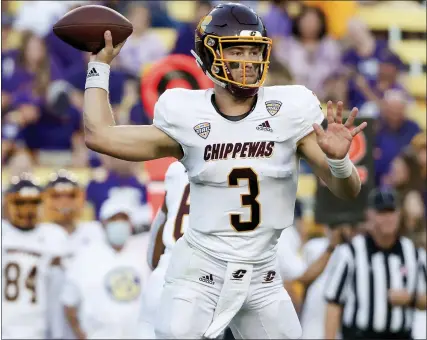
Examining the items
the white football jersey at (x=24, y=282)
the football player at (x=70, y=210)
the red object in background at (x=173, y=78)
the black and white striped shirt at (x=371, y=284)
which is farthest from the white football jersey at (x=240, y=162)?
the football player at (x=70, y=210)

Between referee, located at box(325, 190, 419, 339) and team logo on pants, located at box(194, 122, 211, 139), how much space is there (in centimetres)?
332

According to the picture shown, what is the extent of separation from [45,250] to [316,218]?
194cm

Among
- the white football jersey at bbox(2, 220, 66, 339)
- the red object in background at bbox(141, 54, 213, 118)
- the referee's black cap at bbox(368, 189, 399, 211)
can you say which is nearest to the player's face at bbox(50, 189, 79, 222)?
the white football jersey at bbox(2, 220, 66, 339)

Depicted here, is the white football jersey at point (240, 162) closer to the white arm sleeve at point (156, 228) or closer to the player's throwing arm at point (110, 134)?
the player's throwing arm at point (110, 134)

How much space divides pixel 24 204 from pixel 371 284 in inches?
95.2

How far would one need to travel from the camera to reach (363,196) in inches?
291

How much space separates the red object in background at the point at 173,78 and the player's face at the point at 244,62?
2.54 m

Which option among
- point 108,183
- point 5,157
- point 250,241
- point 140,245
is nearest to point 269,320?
point 250,241

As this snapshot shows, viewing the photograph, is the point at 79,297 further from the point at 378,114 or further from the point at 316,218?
the point at 378,114

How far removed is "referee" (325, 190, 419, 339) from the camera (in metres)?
7.55

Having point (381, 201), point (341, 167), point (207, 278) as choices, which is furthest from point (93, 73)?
point (381, 201)

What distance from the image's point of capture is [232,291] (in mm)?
4430

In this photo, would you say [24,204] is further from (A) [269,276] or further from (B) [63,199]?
(A) [269,276]

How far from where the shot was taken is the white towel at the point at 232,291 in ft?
14.5
